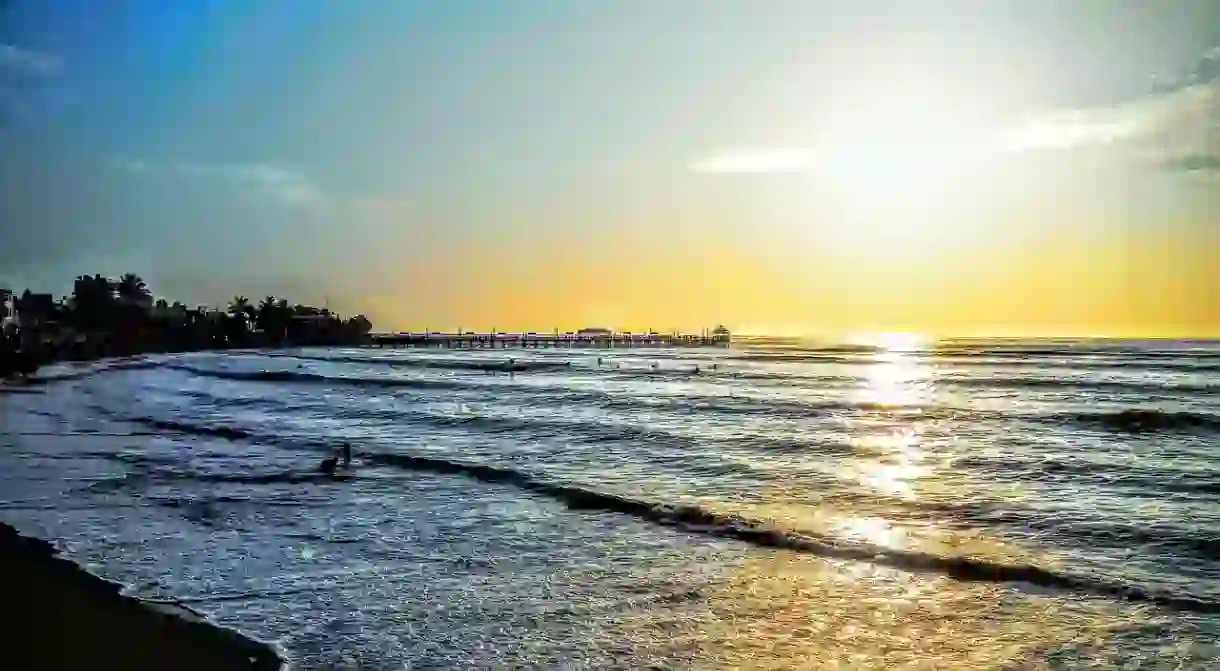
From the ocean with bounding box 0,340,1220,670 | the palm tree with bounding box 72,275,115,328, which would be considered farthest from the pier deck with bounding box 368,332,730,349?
the ocean with bounding box 0,340,1220,670

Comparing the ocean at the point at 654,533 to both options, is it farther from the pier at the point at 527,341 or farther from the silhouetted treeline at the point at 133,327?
the pier at the point at 527,341

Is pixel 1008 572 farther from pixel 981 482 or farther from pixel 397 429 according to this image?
pixel 397 429

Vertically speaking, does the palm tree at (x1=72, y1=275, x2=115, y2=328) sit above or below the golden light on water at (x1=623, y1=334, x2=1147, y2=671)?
above

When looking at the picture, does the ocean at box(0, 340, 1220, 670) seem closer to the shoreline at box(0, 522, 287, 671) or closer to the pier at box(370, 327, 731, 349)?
the shoreline at box(0, 522, 287, 671)

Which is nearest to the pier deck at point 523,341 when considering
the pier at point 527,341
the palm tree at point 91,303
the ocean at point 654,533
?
the pier at point 527,341

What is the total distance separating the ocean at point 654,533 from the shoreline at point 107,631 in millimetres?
365

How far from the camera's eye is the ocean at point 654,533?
29.0ft

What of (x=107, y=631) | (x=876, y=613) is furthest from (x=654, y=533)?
(x=107, y=631)

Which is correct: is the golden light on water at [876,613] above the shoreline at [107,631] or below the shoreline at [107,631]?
below

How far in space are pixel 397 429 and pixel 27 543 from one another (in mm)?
19306

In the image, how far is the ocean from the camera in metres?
8.84

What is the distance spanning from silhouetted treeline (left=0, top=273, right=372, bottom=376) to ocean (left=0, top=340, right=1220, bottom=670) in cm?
4515

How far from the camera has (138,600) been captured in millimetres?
9227

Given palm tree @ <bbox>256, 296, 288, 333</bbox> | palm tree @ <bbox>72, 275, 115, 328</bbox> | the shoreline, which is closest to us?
the shoreline
